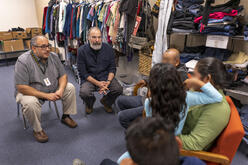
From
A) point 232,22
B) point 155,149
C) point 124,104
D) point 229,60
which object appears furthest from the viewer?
point 229,60

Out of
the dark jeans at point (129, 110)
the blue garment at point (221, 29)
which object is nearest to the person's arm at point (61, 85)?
the dark jeans at point (129, 110)

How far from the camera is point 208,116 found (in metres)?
1.00

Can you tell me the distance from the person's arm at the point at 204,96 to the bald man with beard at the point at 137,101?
0.61 m

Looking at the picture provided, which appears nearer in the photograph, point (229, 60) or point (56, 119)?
point (229, 60)

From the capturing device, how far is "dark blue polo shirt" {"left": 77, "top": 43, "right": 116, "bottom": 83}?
2467mm

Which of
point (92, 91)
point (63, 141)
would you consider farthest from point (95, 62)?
point (63, 141)

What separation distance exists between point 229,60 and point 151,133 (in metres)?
1.93

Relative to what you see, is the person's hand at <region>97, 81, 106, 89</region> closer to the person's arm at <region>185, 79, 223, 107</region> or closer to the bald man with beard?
the bald man with beard

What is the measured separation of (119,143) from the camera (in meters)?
1.97

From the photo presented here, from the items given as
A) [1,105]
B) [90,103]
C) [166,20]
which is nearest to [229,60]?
[166,20]

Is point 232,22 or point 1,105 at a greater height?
point 232,22

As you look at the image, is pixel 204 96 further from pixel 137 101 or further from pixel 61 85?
pixel 61 85

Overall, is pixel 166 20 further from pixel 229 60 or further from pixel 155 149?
pixel 155 149

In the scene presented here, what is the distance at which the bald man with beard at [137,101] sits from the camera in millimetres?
1613
